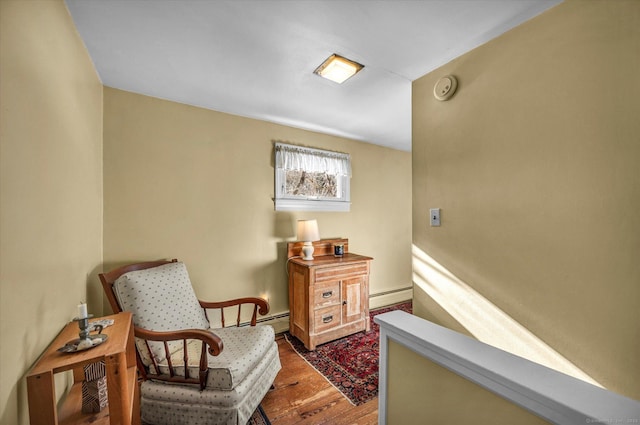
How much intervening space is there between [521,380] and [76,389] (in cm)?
201

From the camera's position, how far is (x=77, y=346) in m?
0.98

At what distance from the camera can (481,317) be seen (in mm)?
1560

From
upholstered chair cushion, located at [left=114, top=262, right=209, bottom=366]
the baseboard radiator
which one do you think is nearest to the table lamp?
upholstered chair cushion, located at [left=114, top=262, right=209, bottom=366]

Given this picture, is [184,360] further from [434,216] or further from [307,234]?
[434,216]

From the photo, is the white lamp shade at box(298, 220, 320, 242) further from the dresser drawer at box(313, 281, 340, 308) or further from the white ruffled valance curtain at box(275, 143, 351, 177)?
the white ruffled valance curtain at box(275, 143, 351, 177)

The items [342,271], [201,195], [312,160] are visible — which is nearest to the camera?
[201,195]

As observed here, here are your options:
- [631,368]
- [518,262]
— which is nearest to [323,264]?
[518,262]

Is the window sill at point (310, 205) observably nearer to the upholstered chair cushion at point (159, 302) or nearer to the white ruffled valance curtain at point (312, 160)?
the white ruffled valance curtain at point (312, 160)

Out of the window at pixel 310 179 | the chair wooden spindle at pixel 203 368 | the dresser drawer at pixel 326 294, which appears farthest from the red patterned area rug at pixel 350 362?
the window at pixel 310 179

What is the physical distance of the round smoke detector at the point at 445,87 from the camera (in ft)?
5.59

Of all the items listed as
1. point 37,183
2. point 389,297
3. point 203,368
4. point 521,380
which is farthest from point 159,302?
point 389,297

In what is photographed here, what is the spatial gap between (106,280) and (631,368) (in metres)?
2.76

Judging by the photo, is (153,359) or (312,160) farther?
(312,160)

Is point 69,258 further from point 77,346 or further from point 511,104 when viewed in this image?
point 511,104
